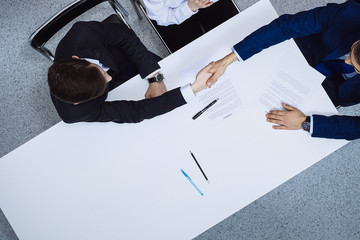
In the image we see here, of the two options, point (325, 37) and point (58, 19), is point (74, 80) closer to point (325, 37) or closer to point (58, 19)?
point (58, 19)

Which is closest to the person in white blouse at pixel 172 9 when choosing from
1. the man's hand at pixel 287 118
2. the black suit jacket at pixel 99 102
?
the black suit jacket at pixel 99 102

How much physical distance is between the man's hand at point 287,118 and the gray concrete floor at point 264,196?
0.87 meters

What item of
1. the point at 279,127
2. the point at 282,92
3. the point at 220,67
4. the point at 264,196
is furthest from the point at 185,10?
the point at 264,196

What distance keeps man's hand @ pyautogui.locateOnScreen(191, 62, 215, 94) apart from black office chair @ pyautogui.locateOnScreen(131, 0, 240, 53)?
0.36 meters

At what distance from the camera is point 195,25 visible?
138 cm

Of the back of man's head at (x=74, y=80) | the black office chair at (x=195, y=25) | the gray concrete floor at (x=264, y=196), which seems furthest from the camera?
the gray concrete floor at (x=264, y=196)

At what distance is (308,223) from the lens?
5.73 ft

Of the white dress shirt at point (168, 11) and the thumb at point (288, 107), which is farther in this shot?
the white dress shirt at point (168, 11)

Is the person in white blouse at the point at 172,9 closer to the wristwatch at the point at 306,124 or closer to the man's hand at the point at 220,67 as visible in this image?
the man's hand at the point at 220,67

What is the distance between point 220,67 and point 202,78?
0.30 ft

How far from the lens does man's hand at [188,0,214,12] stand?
1179 mm

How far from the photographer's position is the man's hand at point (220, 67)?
41.4 inches

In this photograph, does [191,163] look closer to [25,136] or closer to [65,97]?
[65,97]

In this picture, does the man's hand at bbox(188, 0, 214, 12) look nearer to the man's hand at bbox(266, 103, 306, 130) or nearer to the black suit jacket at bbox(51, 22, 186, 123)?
the black suit jacket at bbox(51, 22, 186, 123)
